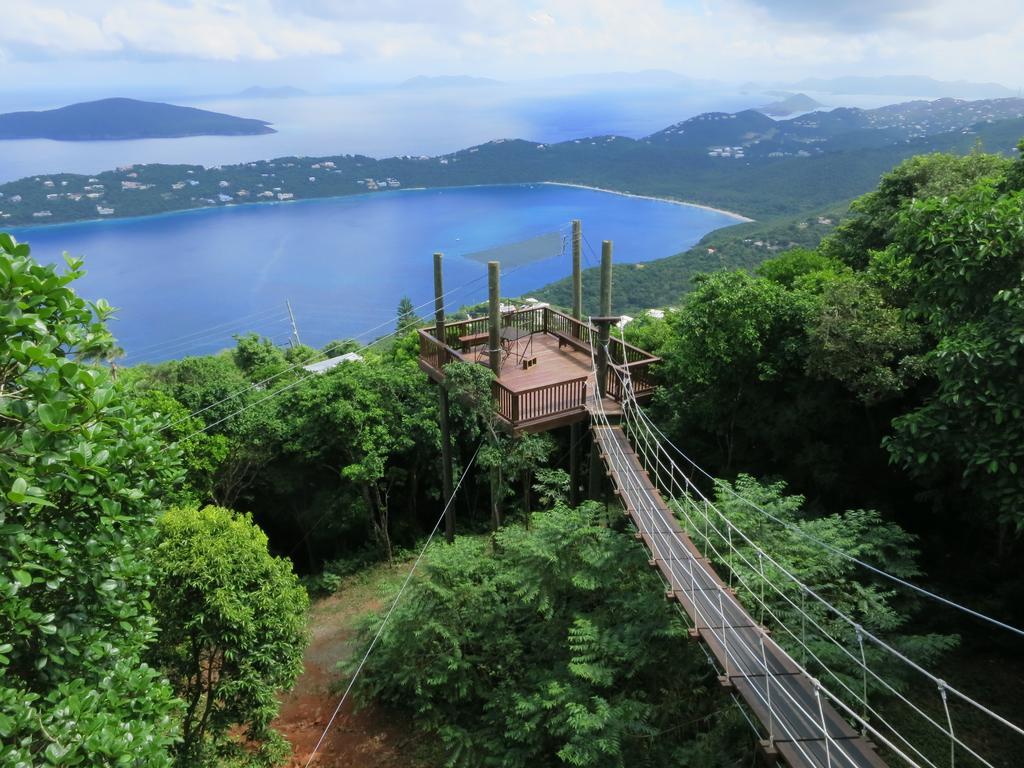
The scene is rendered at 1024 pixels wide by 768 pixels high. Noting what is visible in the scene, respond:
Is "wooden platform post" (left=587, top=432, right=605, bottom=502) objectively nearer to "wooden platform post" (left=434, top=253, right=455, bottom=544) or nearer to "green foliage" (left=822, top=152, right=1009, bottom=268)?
"wooden platform post" (left=434, top=253, right=455, bottom=544)

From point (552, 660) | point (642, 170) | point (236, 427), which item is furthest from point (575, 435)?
point (642, 170)

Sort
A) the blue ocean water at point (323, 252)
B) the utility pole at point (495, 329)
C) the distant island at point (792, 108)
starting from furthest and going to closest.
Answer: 1. the distant island at point (792, 108)
2. the blue ocean water at point (323, 252)
3. the utility pole at point (495, 329)

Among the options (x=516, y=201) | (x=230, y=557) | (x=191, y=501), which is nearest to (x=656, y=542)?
(x=230, y=557)

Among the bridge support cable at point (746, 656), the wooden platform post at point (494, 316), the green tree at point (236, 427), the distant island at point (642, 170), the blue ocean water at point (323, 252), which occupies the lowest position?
the blue ocean water at point (323, 252)

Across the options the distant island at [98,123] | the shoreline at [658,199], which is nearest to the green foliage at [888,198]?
the shoreline at [658,199]

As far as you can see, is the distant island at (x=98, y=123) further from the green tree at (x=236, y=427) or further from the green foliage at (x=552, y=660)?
the green foliage at (x=552, y=660)

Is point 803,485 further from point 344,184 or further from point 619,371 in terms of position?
point 344,184
